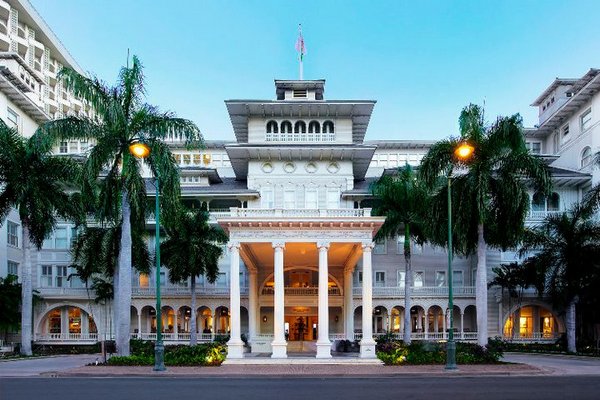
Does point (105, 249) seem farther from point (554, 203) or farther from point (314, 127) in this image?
point (554, 203)

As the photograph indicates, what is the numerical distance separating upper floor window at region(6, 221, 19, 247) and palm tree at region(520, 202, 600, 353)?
44722 mm

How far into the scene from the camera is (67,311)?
56938 mm

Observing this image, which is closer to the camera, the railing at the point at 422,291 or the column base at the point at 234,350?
the column base at the point at 234,350

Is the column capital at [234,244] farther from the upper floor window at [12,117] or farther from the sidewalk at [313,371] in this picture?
the upper floor window at [12,117]

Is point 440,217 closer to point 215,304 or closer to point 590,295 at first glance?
point 590,295

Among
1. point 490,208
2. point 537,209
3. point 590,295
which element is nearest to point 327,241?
point 490,208

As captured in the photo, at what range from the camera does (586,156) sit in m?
56.5

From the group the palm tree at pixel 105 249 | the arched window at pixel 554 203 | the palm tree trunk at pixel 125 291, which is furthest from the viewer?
the arched window at pixel 554 203

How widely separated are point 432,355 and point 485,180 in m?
9.79

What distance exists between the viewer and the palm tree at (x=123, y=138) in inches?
1244

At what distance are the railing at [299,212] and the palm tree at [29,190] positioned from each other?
40.8 feet

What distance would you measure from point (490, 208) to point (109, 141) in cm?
2121

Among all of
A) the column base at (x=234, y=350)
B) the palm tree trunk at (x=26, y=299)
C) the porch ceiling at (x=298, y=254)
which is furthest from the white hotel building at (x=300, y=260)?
the column base at (x=234, y=350)

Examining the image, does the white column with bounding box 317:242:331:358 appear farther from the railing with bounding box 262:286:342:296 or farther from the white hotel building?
the railing with bounding box 262:286:342:296
